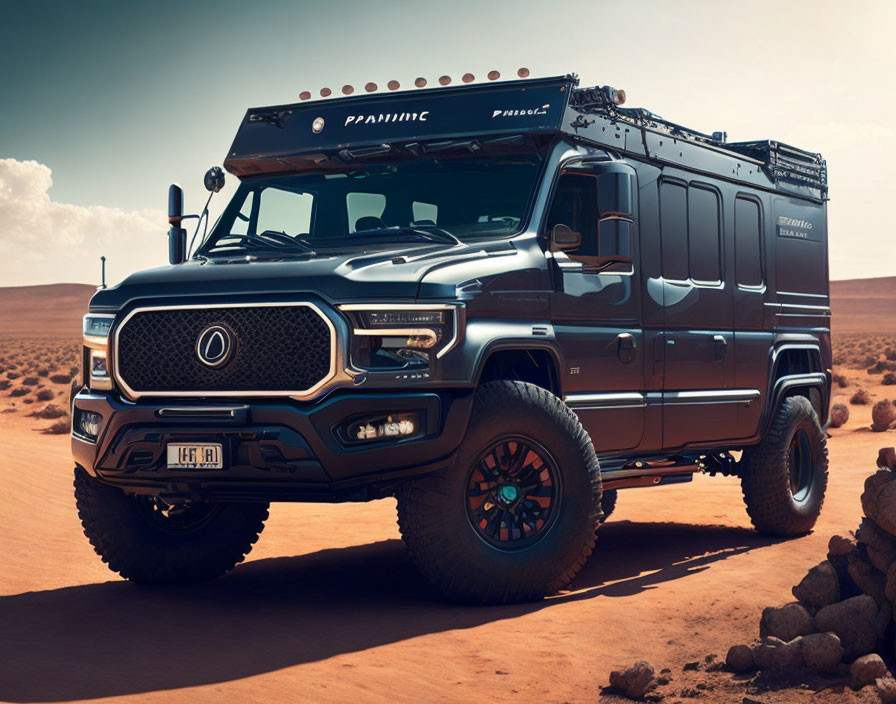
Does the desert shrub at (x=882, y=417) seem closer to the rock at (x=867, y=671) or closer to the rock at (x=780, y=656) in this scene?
the rock at (x=780, y=656)

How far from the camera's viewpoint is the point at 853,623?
6.16 m

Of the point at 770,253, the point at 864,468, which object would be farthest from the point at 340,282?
the point at 864,468

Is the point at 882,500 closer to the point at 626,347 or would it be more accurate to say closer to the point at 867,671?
the point at 867,671

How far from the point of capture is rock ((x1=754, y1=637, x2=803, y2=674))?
235 inches

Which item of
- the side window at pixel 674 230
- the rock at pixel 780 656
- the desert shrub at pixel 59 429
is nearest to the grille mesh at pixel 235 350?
the rock at pixel 780 656

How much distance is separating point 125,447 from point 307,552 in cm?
383

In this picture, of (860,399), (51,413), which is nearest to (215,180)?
(51,413)

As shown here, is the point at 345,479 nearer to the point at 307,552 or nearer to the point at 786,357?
the point at 307,552

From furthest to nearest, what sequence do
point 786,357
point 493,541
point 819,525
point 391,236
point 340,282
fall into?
point 819,525
point 786,357
point 391,236
point 493,541
point 340,282

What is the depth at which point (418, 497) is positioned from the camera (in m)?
7.24

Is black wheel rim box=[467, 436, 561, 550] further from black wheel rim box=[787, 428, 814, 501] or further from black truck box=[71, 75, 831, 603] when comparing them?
black wheel rim box=[787, 428, 814, 501]

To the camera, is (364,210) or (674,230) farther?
(674,230)

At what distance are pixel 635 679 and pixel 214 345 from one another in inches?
121

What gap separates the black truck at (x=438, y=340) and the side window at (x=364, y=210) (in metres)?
0.02
